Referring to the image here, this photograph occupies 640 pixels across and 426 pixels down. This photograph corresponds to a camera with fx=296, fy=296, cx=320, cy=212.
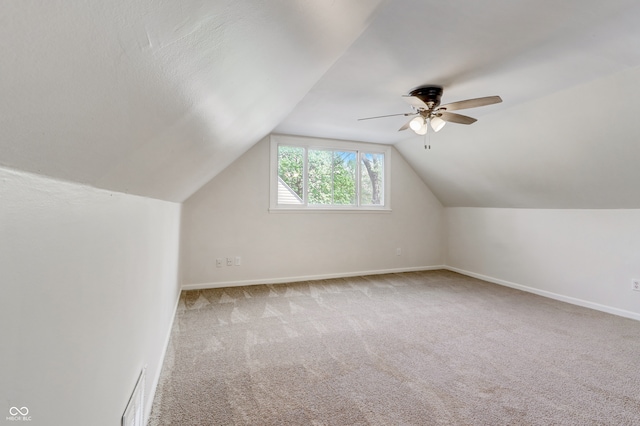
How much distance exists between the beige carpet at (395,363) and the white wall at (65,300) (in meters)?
0.81

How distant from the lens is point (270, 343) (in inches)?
97.2

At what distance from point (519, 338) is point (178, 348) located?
2896 millimetres

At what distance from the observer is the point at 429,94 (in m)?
2.64

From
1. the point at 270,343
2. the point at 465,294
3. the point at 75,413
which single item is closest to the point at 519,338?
the point at 465,294

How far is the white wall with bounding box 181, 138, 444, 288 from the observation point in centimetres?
405

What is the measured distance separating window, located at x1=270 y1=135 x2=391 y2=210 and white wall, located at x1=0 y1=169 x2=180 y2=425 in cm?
332

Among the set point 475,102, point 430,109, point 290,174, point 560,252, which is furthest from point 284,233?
point 560,252

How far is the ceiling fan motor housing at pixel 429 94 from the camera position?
2.61 m

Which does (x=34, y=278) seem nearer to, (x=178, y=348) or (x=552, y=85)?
(x=178, y=348)

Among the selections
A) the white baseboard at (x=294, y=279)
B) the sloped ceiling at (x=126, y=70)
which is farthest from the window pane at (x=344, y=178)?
the sloped ceiling at (x=126, y=70)

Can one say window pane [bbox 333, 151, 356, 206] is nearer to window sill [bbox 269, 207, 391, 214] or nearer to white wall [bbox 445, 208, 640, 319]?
window sill [bbox 269, 207, 391, 214]

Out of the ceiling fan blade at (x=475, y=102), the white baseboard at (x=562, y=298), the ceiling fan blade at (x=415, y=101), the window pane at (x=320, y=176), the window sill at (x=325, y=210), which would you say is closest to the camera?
the ceiling fan blade at (x=475, y=102)

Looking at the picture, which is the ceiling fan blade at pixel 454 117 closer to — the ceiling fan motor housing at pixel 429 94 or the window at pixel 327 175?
the ceiling fan motor housing at pixel 429 94

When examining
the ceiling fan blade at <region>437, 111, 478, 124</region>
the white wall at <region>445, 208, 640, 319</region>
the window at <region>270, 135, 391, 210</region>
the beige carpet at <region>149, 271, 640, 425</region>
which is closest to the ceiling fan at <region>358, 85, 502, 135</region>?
the ceiling fan blade at <region>437, 111, 478, 124</region>
